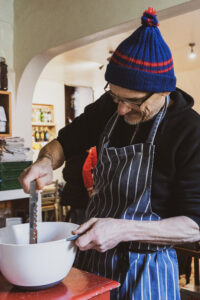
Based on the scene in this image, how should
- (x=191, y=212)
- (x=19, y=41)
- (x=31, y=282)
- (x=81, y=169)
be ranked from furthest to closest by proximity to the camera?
(x=81, y=169), (x=19, y=41), (x=191, y=212), (x=31, y=282)

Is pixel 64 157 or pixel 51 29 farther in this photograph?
pixel 51 29

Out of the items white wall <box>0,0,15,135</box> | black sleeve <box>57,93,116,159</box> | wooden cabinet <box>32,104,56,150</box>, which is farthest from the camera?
wooden cabinet <box>32,104,56,150</box>

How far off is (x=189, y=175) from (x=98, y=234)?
16.1 inches

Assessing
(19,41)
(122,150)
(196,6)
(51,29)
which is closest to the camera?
(122,150)

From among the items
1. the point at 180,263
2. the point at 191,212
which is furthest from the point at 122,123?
the point at 180,263

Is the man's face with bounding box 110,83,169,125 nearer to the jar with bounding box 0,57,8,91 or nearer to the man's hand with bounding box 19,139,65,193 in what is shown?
the man's hand with bounding box 19,139,65,193

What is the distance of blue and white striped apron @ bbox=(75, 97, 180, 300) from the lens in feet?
4.37

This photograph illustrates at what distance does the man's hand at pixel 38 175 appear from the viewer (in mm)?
1388

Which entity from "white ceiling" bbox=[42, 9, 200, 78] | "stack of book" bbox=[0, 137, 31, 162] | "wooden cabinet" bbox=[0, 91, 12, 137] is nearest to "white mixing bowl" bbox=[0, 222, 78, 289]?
"stack of book" bbox=[0, 137, 31, 162]

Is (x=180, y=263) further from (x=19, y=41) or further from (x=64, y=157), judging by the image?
(x=19, y=41)

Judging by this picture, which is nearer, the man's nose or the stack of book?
the man's nose

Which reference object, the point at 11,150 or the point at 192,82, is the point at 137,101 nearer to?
the point at 11,150

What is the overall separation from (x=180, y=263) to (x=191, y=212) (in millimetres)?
1871

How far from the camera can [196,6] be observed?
249 cm
